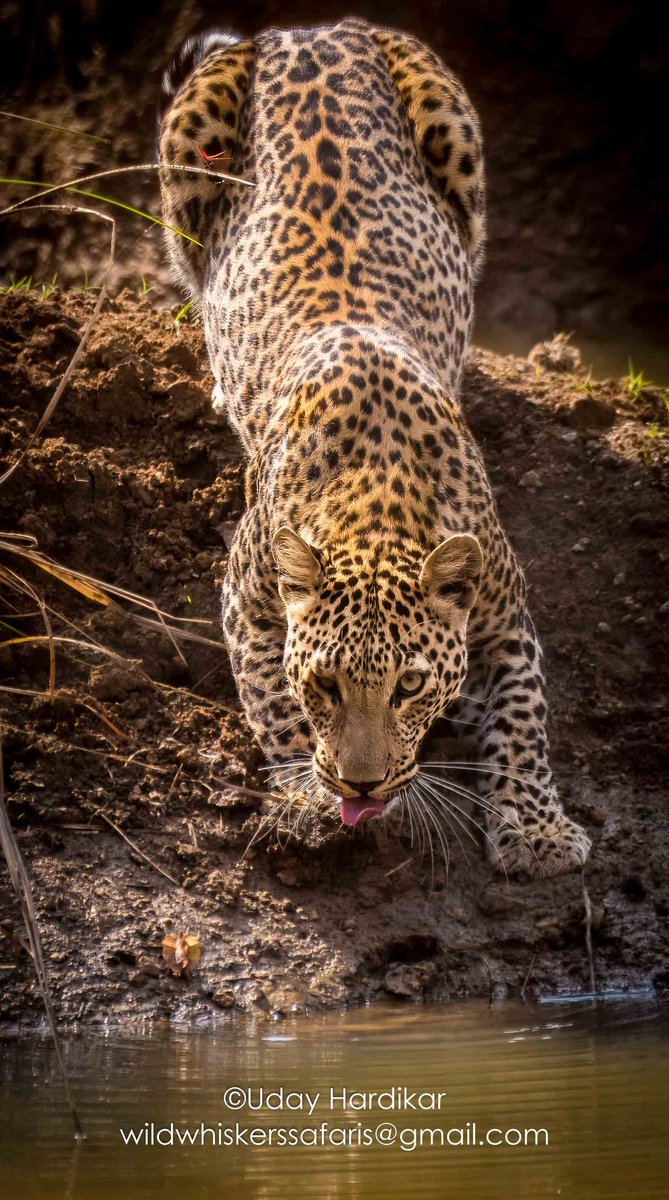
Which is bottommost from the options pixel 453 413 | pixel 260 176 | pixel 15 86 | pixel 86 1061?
pixel 86 1061

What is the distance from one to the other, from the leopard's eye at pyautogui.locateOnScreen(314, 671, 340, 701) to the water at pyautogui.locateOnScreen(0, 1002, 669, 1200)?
133 centimetres

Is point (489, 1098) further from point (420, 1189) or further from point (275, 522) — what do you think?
point (275, 522)

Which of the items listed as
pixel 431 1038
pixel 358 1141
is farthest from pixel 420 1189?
pixel 431 1038

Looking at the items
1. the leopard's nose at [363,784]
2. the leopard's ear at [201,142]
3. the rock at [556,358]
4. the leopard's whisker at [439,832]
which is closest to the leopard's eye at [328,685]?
the leopard's nose at [363,784]

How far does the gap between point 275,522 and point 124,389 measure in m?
2.76

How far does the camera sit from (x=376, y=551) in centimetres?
738

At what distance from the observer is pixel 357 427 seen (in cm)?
790

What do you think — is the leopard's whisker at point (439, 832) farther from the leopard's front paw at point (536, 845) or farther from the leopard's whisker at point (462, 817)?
the leopard's front paw at point (536, 845)

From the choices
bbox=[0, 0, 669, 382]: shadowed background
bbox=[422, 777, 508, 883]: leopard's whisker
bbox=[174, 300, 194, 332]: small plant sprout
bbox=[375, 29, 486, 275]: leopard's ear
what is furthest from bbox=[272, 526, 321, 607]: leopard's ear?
bbox=[0, 0, 669, 382]: shadowed background

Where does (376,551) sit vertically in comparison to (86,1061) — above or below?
above

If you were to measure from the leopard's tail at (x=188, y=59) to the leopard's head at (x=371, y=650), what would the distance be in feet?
16.1

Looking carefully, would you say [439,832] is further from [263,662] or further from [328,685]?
[328,685]

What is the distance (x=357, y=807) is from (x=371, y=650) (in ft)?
2.18

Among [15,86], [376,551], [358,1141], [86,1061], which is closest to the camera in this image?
[358,1141]
